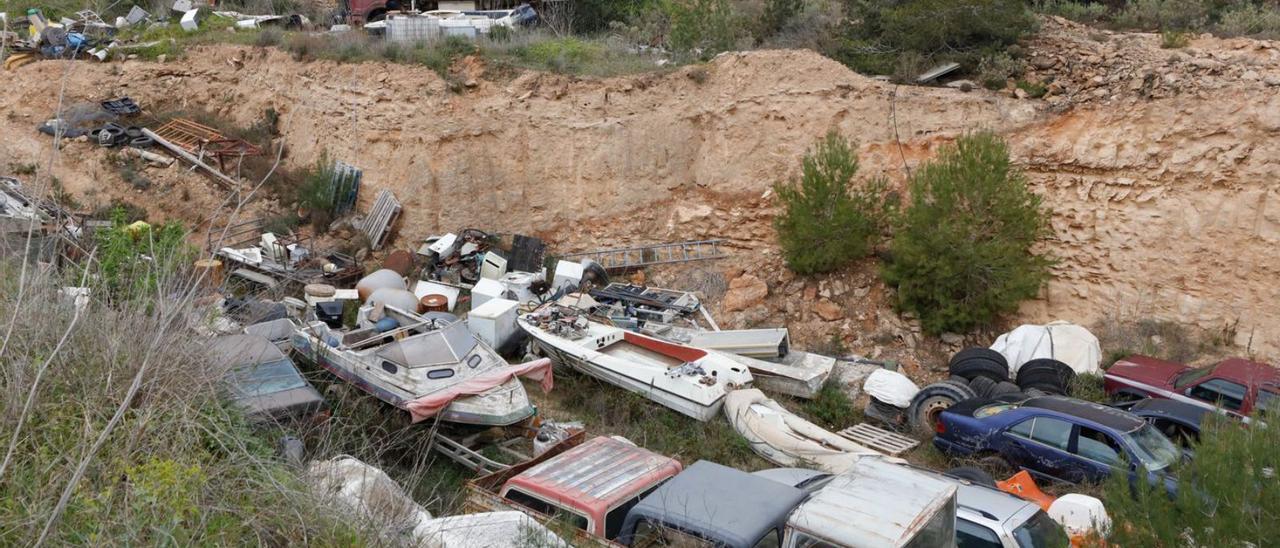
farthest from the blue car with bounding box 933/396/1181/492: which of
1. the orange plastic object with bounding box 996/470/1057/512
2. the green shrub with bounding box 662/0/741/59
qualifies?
the green shrub with bounding box 662/0/741/59

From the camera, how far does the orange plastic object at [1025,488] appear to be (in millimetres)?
8547

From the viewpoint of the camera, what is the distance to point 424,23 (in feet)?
65.4

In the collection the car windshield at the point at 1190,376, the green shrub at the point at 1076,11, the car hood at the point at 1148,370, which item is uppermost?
the green shrub at the point at 1076,11

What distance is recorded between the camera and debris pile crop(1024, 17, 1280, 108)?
1301cm

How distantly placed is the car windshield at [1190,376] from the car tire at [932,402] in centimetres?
231

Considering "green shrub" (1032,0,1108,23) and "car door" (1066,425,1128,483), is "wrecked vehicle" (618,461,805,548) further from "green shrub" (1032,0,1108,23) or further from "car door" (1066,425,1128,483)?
"green shrub" (1032,0,1108,23)

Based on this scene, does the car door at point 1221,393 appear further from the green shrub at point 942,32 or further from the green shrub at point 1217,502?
the green shrub at point 942,32

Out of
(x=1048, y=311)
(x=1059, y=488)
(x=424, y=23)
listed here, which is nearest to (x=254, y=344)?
(x=1059, y=488)

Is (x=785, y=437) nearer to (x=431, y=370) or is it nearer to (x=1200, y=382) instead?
(x=431, y=370)

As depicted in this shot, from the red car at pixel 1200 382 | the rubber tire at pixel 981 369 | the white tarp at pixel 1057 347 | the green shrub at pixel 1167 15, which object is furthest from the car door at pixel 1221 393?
the green shrub at pixel 1167 15

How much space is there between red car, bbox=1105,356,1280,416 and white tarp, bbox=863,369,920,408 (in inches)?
96.7

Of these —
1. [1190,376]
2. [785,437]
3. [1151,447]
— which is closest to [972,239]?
[1190,376]

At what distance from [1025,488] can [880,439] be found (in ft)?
6.18

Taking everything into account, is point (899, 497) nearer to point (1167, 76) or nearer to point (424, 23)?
point (1167, 76)
